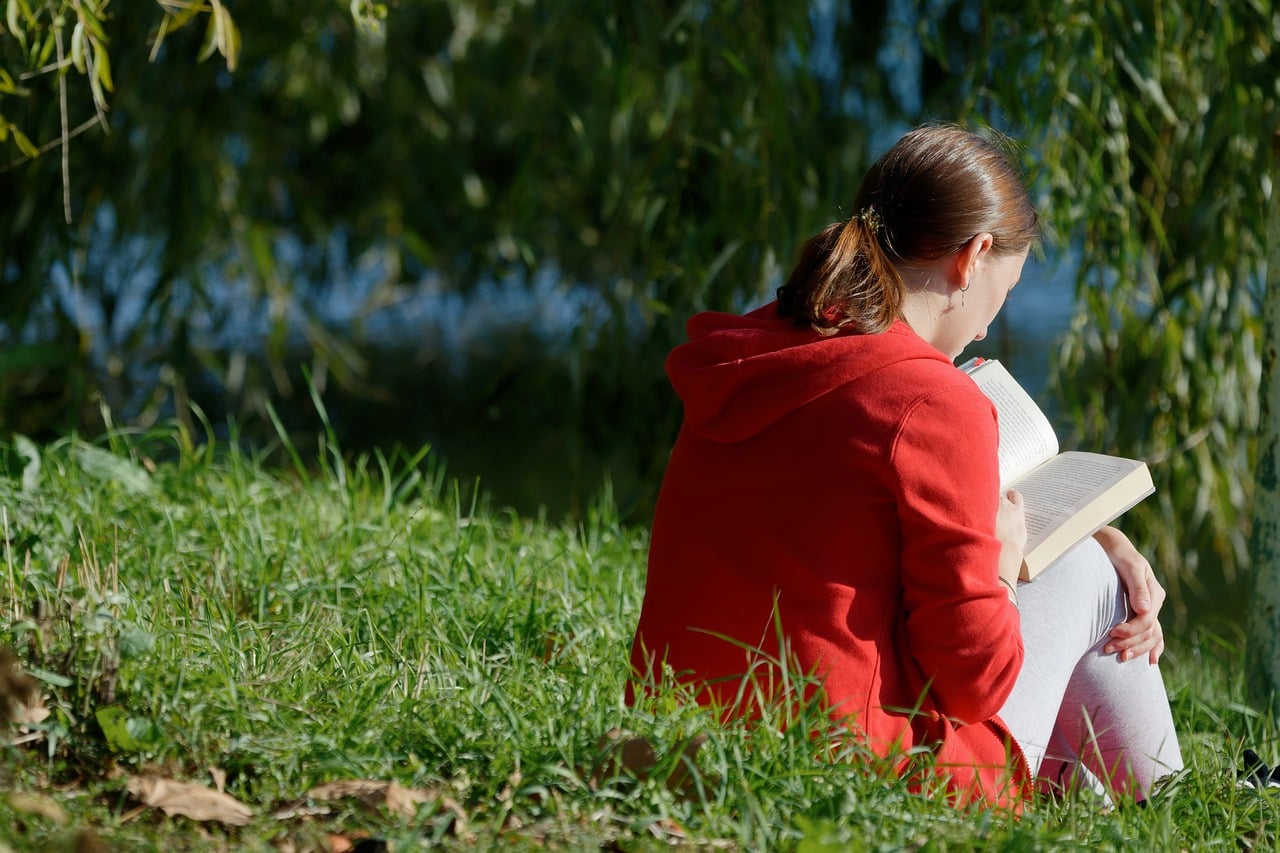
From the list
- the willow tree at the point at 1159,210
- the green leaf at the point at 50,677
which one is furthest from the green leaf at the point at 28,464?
the willow tree at the point at 1159,210

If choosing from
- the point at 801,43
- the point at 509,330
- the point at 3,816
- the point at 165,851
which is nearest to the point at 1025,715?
the point at 165,851

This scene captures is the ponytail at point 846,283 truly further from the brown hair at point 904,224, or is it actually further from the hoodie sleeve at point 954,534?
the hoodie sleeve at point 954,534

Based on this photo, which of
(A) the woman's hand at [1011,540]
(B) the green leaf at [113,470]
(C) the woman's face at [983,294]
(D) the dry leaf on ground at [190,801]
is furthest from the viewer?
(B) the green leaf at [113,470]

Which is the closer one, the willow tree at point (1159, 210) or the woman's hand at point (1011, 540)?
the woman's hand at point (1011, 540)

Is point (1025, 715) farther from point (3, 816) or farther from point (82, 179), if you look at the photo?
point (82, 179)

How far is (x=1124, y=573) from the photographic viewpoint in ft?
6.08

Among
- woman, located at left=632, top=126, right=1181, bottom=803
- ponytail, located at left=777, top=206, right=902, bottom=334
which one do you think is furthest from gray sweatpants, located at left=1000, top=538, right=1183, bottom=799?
ponytail, located at left=777, top=206, right=902, bottom=334

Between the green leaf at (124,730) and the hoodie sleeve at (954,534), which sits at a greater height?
the hoodie sleeve at (954,534)

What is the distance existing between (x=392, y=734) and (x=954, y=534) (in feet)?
2.11

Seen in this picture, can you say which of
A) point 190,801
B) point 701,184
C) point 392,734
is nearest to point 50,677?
point 190,801

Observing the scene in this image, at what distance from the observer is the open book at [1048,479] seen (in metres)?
1.65

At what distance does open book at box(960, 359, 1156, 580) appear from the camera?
5.41 feet

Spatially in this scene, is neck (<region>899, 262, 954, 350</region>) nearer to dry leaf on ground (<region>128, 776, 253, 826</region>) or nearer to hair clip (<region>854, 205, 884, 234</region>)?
hair clip (<region>854, 205, 884, 234</region>)

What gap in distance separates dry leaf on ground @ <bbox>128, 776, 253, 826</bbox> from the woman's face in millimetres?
990
